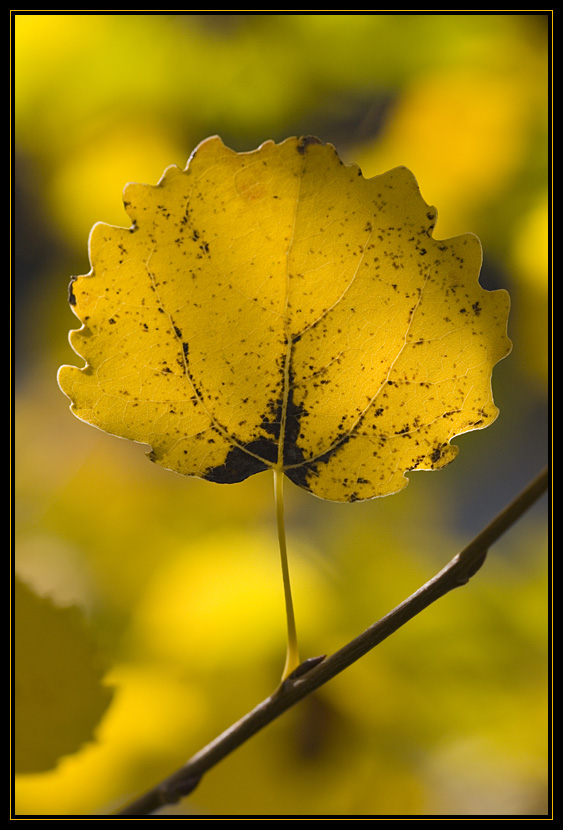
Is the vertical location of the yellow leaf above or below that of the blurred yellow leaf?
above

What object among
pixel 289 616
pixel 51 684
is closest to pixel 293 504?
pixel 51 684

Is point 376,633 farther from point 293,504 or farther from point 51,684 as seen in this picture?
point 293,504

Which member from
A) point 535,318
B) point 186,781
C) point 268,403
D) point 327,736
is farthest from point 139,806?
point 535,318

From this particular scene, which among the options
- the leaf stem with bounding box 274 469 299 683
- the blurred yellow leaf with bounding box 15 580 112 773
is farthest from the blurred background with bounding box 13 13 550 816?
the leaf stem with bounding box 274 469 299 683

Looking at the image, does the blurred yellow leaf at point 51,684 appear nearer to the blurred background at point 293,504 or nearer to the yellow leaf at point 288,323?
the blurred background at point 293,504

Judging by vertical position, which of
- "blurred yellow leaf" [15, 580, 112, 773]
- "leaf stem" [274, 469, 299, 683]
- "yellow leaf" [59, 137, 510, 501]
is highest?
"yellow leaf" [59, 137, 510, 501]

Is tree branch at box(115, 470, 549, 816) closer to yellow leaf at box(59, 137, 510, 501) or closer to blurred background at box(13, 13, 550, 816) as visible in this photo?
yellow leaf at box(59, 137, 510, 501)
